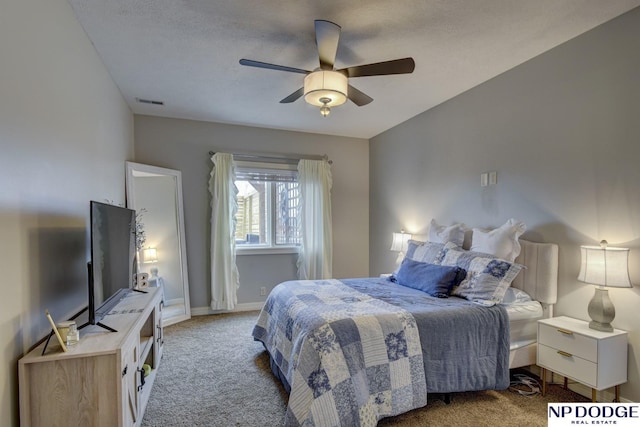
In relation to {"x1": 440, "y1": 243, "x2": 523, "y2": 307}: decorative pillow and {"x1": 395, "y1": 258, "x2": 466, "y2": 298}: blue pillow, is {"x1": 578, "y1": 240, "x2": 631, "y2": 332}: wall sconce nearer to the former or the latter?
{"x1": 440, "y1": 243, "x2": 523, "y2": 307}: decorative pillow

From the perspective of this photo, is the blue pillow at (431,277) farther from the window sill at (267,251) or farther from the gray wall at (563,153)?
the window sill at (267,251)

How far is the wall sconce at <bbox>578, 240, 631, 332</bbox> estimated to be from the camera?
1969 mm

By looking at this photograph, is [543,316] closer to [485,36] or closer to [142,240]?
[485,36]

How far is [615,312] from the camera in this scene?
84.9 inches

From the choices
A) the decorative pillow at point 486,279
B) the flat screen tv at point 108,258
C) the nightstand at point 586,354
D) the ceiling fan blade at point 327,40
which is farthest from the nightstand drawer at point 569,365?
the flat screen tv at point 108,258

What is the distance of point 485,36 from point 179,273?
4.04 m

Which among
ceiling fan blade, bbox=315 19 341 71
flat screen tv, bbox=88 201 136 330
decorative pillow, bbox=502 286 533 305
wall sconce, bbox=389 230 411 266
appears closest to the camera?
flat screen tv, bbox=88 201 136 330

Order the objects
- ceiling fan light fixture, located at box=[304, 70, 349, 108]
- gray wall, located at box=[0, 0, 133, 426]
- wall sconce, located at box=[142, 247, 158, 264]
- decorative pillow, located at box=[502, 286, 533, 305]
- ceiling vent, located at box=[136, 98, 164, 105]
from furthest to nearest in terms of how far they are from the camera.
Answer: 1. wall sconce, located at box=[142, 247, 158, 264]
2. ceiling vent, located at box=[136, 98, 164, 105]
3. decorative pillow, located at box=[502, 286, 533, 305]
4. ceiling fan light fixture, located at box=[304, 70, 349, 108]
5. gray wall, located at box=[0, 0, 133, 426]

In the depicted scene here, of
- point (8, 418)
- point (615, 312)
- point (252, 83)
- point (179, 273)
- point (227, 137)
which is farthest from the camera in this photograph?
point (227, 137)

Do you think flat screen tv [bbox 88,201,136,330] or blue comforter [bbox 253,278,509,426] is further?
blue comforter [bbox 253,278,509,426]

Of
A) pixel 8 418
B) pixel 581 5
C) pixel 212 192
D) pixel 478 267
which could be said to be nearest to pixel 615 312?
pixel 478 267

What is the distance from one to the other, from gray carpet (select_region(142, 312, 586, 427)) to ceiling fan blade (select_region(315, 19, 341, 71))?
2.43 metres

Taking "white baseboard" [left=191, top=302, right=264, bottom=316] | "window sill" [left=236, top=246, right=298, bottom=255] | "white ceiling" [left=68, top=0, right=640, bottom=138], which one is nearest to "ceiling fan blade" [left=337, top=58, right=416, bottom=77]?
"white ceiling" [left=68, top=0, right=640, bottom=138]

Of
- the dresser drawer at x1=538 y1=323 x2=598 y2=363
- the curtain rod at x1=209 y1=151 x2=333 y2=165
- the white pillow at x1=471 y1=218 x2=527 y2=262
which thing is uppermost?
the curtain rod at x1=209 y1=151 x2=333 y2=165
